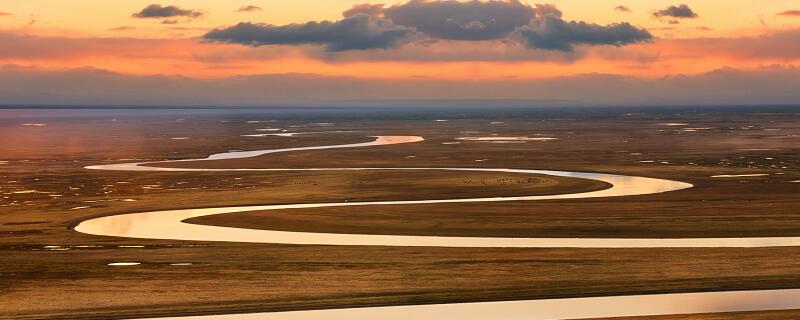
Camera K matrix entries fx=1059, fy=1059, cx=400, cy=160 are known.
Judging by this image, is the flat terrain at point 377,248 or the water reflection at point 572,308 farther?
the flat terrain at point 377,248

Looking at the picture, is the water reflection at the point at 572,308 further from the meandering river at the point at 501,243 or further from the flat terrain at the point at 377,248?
the flat terrain at the point at 377,248

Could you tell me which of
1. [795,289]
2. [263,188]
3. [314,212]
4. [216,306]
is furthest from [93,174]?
[795,289]

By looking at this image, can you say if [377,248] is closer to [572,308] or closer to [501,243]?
[501,243]

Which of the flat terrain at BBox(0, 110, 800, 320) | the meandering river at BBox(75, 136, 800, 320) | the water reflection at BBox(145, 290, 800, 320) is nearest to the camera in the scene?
the water reflection at BBox(145, 290, 800, 320)

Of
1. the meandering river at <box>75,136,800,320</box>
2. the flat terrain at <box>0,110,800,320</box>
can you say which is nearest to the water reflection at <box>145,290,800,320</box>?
the meandering river at <box>75,136,800,320</box>

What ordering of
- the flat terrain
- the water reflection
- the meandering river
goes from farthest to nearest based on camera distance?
the flat terrain → the meandering river → the water reflection

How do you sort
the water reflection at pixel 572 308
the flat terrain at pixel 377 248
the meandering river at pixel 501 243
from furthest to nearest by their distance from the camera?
the flat terrain at pixel 377 248
the meandering river at pixel 501 243
the water reflection at pixel 572 308

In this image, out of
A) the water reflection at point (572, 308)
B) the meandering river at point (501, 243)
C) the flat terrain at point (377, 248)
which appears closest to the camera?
the water reflection at point (572, 308)

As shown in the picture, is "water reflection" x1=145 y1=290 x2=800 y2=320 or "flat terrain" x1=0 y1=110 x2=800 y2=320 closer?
"water reflection" x1=145 y1=290 x2=800 y2=320

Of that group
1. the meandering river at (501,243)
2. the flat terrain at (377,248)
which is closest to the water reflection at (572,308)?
the meandering river at (501,243)

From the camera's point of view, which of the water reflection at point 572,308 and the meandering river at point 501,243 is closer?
the water reflection at point 572,308

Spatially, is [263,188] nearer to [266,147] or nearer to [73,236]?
[73,236]

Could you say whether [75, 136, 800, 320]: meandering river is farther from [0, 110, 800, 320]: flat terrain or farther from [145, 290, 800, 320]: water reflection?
[0, 110, 800, 320]: flat terrain
